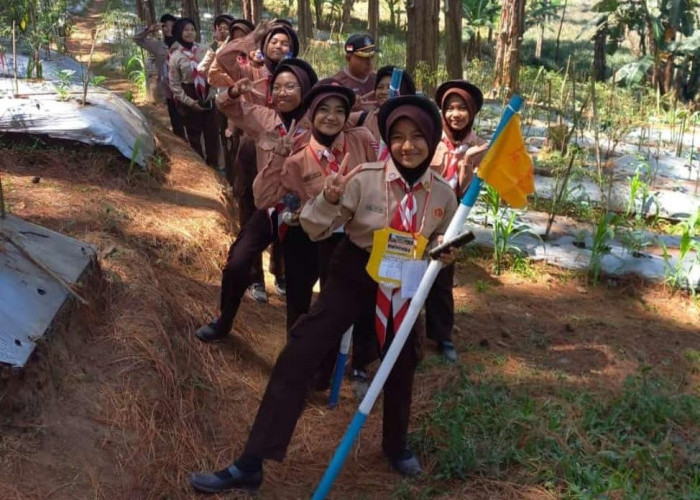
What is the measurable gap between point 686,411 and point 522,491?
45.9 inches

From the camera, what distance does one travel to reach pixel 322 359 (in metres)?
3.21

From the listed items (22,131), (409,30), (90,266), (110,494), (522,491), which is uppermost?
(409,30)

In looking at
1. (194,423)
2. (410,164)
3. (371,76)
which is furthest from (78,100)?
(410,164)

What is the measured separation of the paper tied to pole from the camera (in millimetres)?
3027

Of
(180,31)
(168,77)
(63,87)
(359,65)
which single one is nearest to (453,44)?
(180,31)

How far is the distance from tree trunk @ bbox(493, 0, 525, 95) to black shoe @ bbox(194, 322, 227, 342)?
23.0ft

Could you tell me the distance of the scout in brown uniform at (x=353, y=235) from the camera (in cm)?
303

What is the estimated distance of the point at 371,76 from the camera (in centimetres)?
526

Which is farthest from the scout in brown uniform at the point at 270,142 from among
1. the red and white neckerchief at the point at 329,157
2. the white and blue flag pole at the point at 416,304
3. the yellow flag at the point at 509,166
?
the yellow flag at the point at 509,166

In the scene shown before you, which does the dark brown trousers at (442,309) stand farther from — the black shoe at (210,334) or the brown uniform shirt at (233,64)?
the brown uniform shirt at (233,64)

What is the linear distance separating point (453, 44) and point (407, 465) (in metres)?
6.63

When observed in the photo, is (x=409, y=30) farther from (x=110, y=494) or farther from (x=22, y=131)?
(x=110, y=494)

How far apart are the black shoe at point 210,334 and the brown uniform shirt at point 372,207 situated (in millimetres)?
1582

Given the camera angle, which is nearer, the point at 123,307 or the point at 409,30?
the point at 123,307
